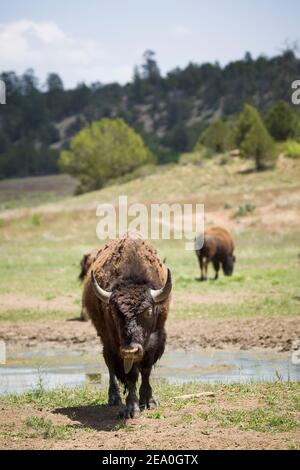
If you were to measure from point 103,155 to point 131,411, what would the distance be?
66.4 m

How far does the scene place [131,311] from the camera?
9547mm

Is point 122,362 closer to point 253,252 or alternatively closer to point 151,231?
point 253,252

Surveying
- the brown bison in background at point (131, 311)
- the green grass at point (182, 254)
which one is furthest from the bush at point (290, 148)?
the brown bison in background at point (131, 311)

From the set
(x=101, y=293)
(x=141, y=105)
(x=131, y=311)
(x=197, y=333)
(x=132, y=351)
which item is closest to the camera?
(x=132, y=351)

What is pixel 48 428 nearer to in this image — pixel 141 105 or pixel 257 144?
pixel 257 144

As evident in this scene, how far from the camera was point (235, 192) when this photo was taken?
164 ft

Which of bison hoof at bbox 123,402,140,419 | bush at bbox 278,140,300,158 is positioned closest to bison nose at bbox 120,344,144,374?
bison hoof at bbox 123,402,140,419

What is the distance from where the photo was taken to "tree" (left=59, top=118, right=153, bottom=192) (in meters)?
75.1

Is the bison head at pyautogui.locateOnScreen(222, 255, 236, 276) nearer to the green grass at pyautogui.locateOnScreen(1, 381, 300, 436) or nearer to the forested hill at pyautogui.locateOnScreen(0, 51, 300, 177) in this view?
the green grass at pyautogui.locateOnScreen(1, 381, 300, 436)

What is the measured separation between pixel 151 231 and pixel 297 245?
8.71m

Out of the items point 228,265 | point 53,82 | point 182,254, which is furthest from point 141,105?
point 228,265

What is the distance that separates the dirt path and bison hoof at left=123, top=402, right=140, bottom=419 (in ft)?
20.1

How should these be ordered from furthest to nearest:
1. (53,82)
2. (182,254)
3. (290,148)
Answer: (53,82) < (290,148) < (182,254)
